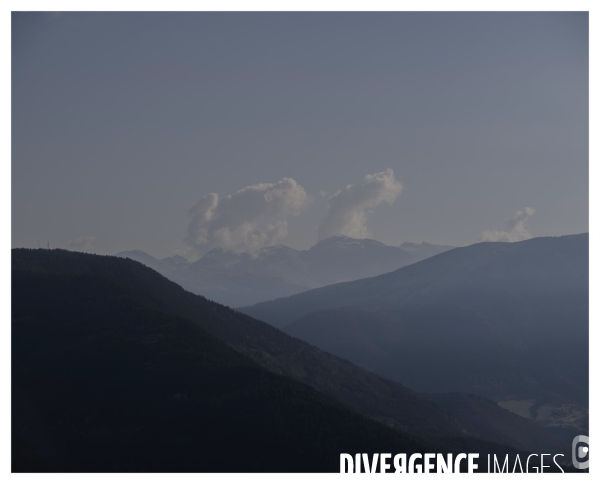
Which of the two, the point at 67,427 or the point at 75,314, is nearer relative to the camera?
the point at 67,427

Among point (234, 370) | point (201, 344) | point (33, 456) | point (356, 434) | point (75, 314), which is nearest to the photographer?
point (33, 456)

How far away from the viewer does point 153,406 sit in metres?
137

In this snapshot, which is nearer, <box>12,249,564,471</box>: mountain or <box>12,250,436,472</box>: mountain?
<box>12,250,436,472</box>: mountain

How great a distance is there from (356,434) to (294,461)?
21474 millimetres

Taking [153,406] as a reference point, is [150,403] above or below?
above

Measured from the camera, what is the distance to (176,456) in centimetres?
11575

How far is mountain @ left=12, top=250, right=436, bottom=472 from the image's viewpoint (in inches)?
4601

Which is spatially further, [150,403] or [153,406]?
[150,403]

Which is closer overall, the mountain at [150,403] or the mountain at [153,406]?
the mountain at [153,406]

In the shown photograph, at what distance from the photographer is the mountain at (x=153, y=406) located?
11688 centimetres
